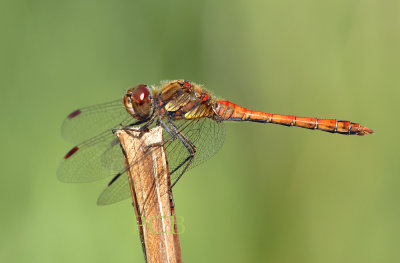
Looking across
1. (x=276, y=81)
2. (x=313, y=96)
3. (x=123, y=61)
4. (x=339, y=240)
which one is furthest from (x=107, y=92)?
(x=339, y=240)

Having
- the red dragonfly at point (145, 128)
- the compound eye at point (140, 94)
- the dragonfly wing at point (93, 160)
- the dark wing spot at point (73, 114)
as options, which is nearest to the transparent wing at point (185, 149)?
the red dragonfly at point (145, 128)

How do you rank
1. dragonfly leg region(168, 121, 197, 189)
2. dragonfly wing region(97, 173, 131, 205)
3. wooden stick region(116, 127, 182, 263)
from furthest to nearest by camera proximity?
dragonfly leg region(168, 121, 197, 189) → dragonfly wing region(97, 173, 131, 205) → wooden stick region(116, 127, 182, 263)

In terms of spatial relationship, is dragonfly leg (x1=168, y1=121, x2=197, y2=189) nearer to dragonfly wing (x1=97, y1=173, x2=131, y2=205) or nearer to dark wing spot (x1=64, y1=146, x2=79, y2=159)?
dragonfly wing (x1=97, y1=173, x2=131, y2=205)

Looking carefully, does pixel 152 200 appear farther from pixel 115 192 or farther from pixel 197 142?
pixel 197 142

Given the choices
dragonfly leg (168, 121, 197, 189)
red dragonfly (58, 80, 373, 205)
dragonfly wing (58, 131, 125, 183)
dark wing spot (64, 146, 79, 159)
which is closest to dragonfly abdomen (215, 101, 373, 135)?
red dragonfly (58, 80, 373, 205)

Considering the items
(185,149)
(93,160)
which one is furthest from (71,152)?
(185,149)

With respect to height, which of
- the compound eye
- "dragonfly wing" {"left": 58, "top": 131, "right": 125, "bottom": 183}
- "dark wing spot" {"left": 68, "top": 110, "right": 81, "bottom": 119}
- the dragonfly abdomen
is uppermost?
the compound eye
